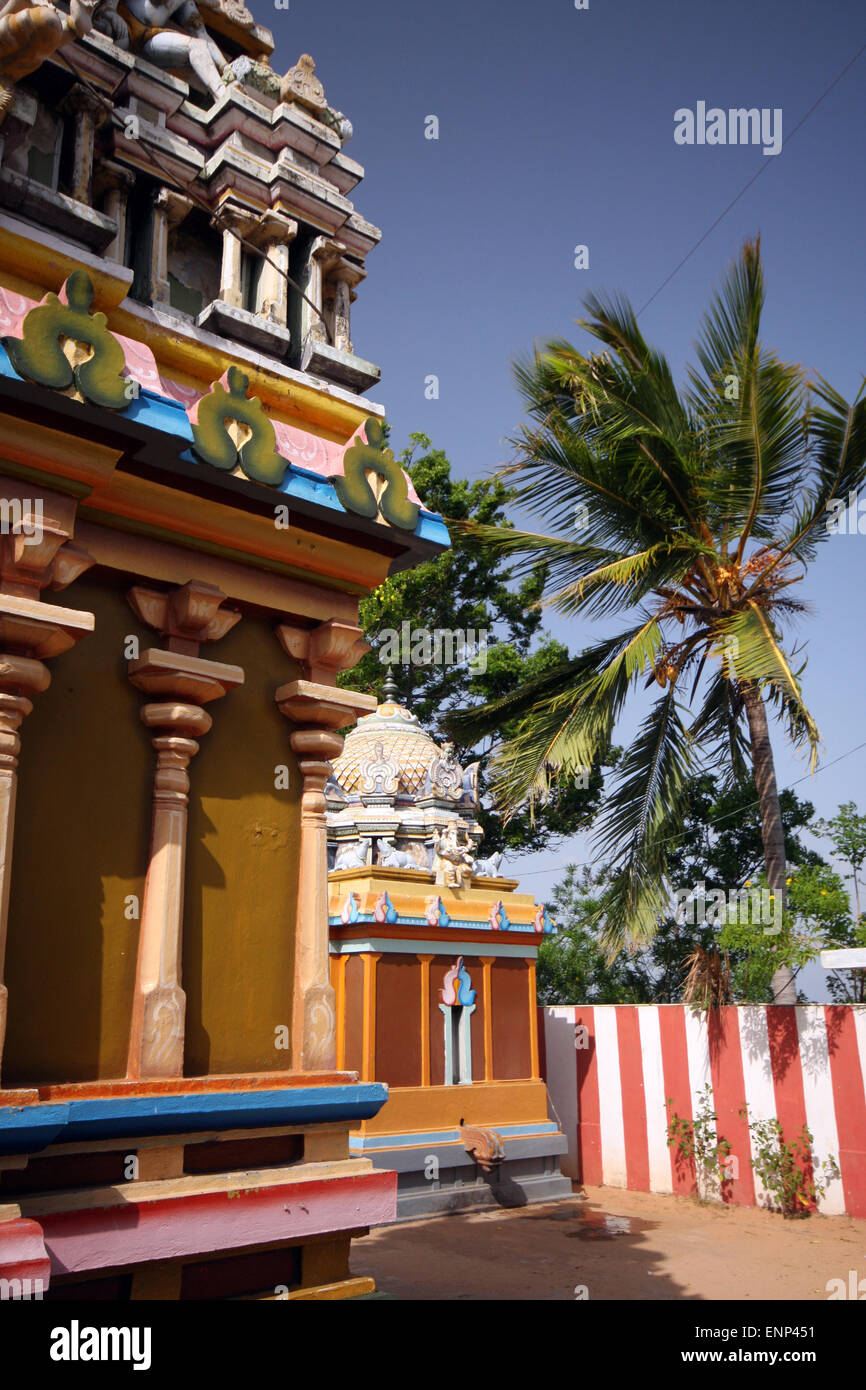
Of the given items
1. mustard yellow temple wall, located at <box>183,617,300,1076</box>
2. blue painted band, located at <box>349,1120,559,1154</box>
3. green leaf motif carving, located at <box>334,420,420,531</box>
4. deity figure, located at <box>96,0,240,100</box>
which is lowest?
blue painted band, located at <box>349,1120,559,1154</box>

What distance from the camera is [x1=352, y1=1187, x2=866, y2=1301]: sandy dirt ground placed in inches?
303

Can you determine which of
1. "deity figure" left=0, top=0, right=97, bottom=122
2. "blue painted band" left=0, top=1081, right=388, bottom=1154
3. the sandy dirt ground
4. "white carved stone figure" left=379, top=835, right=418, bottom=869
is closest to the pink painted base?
"blue painted band" left=0, top=1081, right=388, bottom=1154

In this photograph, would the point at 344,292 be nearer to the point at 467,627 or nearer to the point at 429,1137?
the point at 429,1137

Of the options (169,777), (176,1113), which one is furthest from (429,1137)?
(169,777)

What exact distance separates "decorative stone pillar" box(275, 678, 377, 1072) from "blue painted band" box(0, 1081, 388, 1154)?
18cm

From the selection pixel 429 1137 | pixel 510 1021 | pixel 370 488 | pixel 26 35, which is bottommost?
pixel 429 1137

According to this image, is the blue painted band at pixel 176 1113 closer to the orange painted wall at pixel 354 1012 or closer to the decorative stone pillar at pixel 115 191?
the decorative stone pillar at pixel 115 191

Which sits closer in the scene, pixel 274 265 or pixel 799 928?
pixel 274 265

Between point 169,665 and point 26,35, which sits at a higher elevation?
point 26,35

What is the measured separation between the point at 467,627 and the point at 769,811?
11.7 m

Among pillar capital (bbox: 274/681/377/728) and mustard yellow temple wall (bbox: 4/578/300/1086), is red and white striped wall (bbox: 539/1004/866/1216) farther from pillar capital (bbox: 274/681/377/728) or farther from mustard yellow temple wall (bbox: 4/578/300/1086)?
mustard yellow temple wall (bbox: 4/578/300/1086)

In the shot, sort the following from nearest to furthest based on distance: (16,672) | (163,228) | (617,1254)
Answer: (16,672), (163,228), (617,1254)

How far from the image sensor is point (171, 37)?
15.5ft

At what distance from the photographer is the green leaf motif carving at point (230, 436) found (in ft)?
12.3
